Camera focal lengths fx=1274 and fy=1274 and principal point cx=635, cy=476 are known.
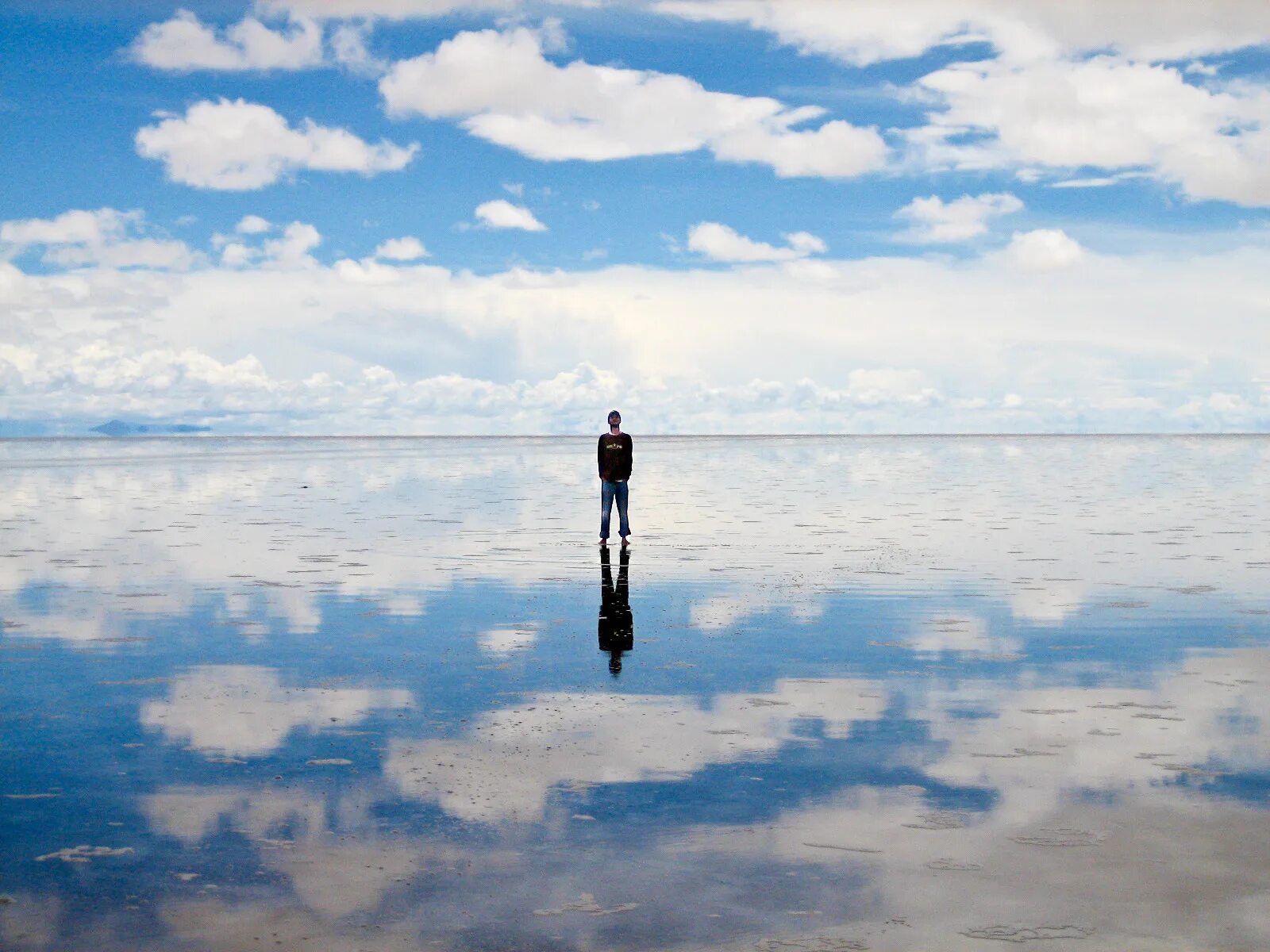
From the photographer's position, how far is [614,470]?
24.1m

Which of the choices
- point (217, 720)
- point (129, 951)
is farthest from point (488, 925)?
point (217, 720)

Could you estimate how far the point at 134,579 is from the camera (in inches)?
768

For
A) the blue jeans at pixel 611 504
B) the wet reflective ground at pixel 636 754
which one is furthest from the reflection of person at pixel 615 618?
the blue jeans at pixel 611 504

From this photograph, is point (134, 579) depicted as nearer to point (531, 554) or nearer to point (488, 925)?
point (531, 554)

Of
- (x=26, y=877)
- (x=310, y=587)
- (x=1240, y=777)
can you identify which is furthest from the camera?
(x=310, y=587)

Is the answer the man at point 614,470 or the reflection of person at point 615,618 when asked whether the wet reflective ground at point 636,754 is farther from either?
the man at point 614,470

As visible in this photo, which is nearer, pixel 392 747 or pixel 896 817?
pixel 896 817

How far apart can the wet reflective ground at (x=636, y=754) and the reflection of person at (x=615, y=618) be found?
9cm

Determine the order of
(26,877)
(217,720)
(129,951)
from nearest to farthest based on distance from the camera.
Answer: (129,951) < (26,877) < (217,720)

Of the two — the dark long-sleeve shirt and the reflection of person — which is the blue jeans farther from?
the reflection of person


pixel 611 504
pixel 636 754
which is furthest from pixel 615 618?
pixel 611 504

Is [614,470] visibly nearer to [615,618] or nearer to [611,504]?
[611,504]

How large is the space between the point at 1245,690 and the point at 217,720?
8611 mm

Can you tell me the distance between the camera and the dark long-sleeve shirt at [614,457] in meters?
24.0
